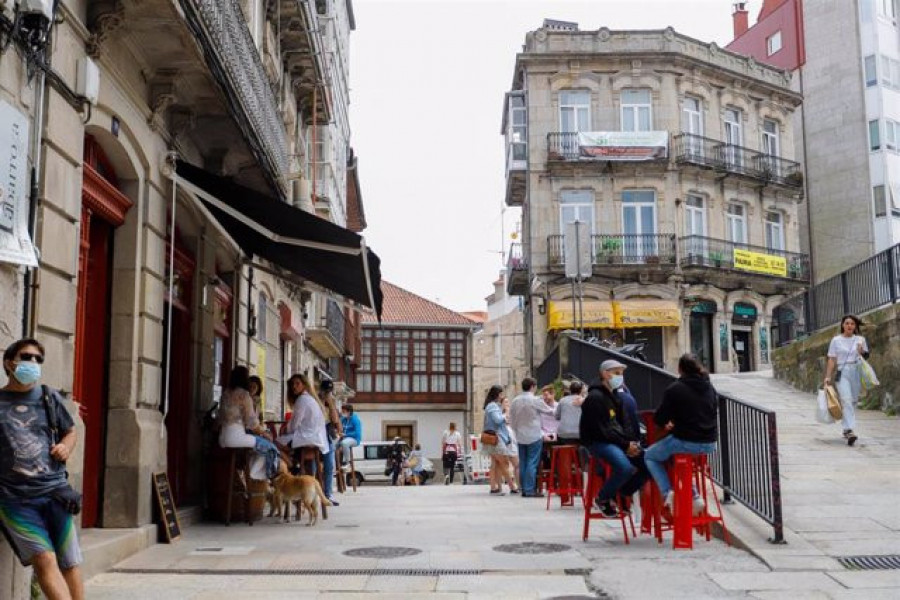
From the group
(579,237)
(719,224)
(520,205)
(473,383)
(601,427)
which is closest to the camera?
(601,427)

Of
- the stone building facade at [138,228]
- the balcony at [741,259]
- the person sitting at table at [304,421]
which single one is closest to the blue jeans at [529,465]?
the person sitting at table at [304,421]

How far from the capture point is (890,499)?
983 centimetres

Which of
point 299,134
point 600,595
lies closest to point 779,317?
point 299,134

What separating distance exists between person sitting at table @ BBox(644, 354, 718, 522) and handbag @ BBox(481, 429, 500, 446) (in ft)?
20.2

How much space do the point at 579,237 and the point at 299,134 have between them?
6.23m

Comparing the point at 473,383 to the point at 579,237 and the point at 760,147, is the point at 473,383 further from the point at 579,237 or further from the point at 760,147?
the point at 579,237

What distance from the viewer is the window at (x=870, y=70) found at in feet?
135

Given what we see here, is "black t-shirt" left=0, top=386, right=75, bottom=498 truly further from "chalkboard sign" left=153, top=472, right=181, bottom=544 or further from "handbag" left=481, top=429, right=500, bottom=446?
"handbag" left=481, top=429, right=500, bottom=446

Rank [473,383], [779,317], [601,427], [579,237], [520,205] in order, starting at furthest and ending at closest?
[473,383], [520,205], [779,317], [579,237], [601,427]

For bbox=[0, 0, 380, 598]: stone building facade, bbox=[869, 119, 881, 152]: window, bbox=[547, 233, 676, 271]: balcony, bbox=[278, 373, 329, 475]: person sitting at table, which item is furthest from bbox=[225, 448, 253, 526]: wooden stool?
bbox=[869, 119, 881, 152]: window

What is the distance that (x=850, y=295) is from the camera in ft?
63.1

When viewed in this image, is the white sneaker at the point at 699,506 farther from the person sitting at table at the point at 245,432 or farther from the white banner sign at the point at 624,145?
the white banner sign at the point at 624,145

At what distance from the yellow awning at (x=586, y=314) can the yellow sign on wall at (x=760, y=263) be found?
5.51 m

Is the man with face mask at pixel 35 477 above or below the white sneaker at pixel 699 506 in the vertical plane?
above
